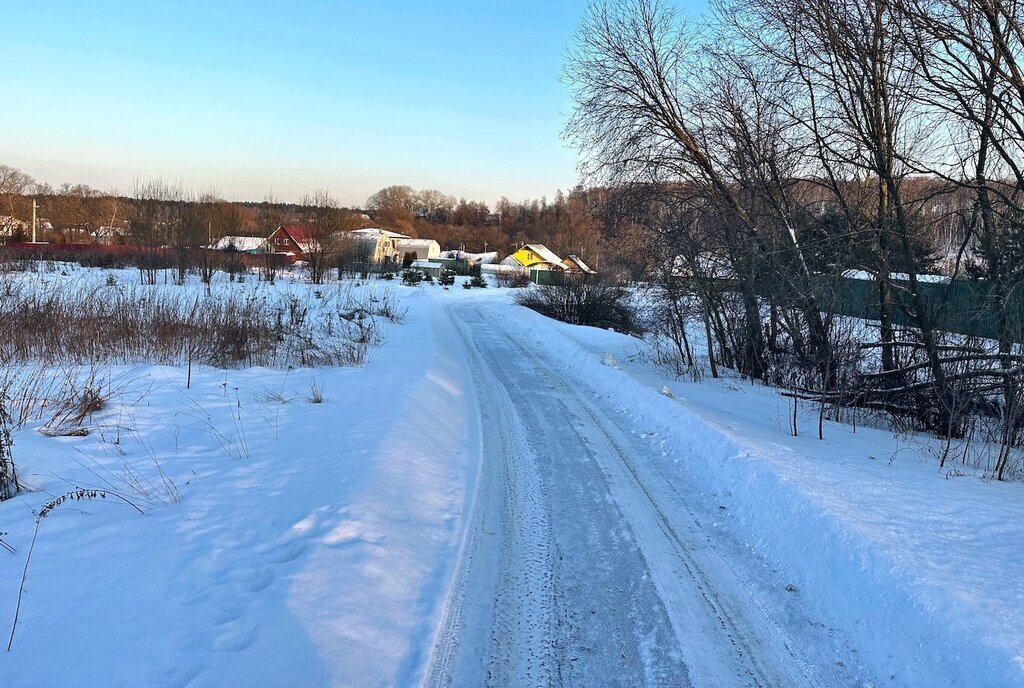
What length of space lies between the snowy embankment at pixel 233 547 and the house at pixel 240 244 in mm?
36976

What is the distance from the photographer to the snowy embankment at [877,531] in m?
3.17

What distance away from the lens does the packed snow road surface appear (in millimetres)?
3088

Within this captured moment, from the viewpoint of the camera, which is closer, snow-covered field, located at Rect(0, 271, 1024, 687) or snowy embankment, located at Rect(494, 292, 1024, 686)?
snow-covered field, located at Rect(0, 271, 1024, 687)

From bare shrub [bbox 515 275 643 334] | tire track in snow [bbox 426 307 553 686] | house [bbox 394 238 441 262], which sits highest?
house [bbox 394 238 441 262]

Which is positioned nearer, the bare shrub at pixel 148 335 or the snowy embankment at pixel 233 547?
the snowy embankment at pixel 233 547

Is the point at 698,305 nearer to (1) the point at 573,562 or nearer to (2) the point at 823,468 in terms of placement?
(2) the point at 823,468

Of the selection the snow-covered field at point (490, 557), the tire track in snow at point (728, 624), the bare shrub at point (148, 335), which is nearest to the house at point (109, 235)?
the bare shrub at point (148, 335)

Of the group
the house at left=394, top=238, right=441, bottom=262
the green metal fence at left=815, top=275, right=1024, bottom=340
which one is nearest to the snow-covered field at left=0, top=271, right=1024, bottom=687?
the green metal fence at left=815, top=275, right=1024, bottom=340

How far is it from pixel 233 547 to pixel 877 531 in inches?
180

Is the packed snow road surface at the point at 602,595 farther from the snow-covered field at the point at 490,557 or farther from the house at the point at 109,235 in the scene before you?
the house at the point at 109,235

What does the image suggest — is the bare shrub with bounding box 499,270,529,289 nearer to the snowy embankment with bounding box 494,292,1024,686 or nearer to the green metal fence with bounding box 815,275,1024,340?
the green metal fence with bounding box 815,275,1024,340


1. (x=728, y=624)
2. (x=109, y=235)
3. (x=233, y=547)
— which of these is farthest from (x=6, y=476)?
(x=109, y=235)

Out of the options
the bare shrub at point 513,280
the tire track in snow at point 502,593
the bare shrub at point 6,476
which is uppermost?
the bare shrub at point 513,280

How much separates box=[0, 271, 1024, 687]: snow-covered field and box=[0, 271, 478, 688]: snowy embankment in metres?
0.02
